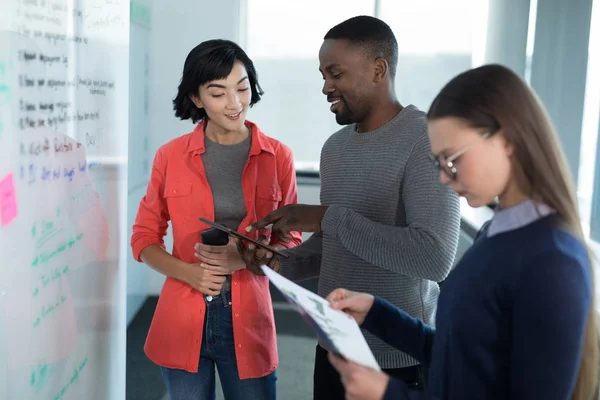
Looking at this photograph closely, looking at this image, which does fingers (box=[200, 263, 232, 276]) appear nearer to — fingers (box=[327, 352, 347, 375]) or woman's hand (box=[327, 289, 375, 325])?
woman's hand (box=[327, 289, 375, 325])

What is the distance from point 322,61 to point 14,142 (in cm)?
76

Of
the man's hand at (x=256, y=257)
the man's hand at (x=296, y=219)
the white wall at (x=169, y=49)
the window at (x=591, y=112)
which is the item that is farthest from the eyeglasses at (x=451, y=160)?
the white wall at (x=169, y=49)

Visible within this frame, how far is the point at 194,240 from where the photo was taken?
182 centimetres

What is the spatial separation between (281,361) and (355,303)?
8.01 feet

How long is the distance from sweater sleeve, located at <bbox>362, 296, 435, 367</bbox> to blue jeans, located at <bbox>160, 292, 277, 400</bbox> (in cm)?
63

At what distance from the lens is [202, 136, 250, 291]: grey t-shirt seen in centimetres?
180

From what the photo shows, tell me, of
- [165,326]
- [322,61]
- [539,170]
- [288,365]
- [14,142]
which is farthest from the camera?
[288,365]

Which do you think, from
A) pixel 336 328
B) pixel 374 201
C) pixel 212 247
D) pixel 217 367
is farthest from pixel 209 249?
pixel 336 328

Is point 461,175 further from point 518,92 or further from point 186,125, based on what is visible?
point 186,125

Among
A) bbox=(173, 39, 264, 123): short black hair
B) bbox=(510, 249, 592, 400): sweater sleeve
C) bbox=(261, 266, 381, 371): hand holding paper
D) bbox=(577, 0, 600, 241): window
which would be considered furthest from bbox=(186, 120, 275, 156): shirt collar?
bbox=(577, 0, 600, 241): window

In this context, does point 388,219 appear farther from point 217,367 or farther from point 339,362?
point 217,367

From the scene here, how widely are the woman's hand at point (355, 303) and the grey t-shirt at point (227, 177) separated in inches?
24.0

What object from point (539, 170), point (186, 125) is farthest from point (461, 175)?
point (186, 125)

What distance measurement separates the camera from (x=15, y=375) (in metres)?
1.28
